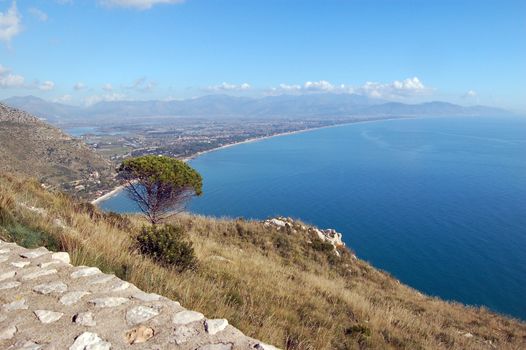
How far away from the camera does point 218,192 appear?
77.2 m

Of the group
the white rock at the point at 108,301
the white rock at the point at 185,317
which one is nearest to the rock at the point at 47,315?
the white rock at the point at 108,301

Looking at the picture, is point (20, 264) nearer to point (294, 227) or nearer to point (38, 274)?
point (38, 274)

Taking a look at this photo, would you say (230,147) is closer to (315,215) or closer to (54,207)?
(315,215)

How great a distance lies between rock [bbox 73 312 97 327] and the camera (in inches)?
108

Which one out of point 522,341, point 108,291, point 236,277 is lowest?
point 522,341

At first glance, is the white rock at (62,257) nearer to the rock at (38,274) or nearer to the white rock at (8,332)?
the rock at (38,274)

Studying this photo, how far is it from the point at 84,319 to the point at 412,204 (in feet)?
225

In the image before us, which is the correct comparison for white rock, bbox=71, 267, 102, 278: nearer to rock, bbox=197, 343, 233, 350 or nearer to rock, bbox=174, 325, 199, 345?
rock, bbox=174, 325, 199, 345

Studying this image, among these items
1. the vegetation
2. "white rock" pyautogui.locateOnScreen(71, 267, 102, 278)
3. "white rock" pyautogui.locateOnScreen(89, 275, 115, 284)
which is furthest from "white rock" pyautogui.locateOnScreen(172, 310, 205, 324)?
Answer: the vegetation

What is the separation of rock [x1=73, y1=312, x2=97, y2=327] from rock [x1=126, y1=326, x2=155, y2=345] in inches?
11.8

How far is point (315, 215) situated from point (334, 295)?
55256 millimetres

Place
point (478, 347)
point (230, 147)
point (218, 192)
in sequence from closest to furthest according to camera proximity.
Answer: point (478, 347) → point (218, 192) → point (230, 147)

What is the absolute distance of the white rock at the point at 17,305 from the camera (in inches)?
117

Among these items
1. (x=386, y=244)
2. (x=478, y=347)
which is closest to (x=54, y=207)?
(x=478, y=347)
